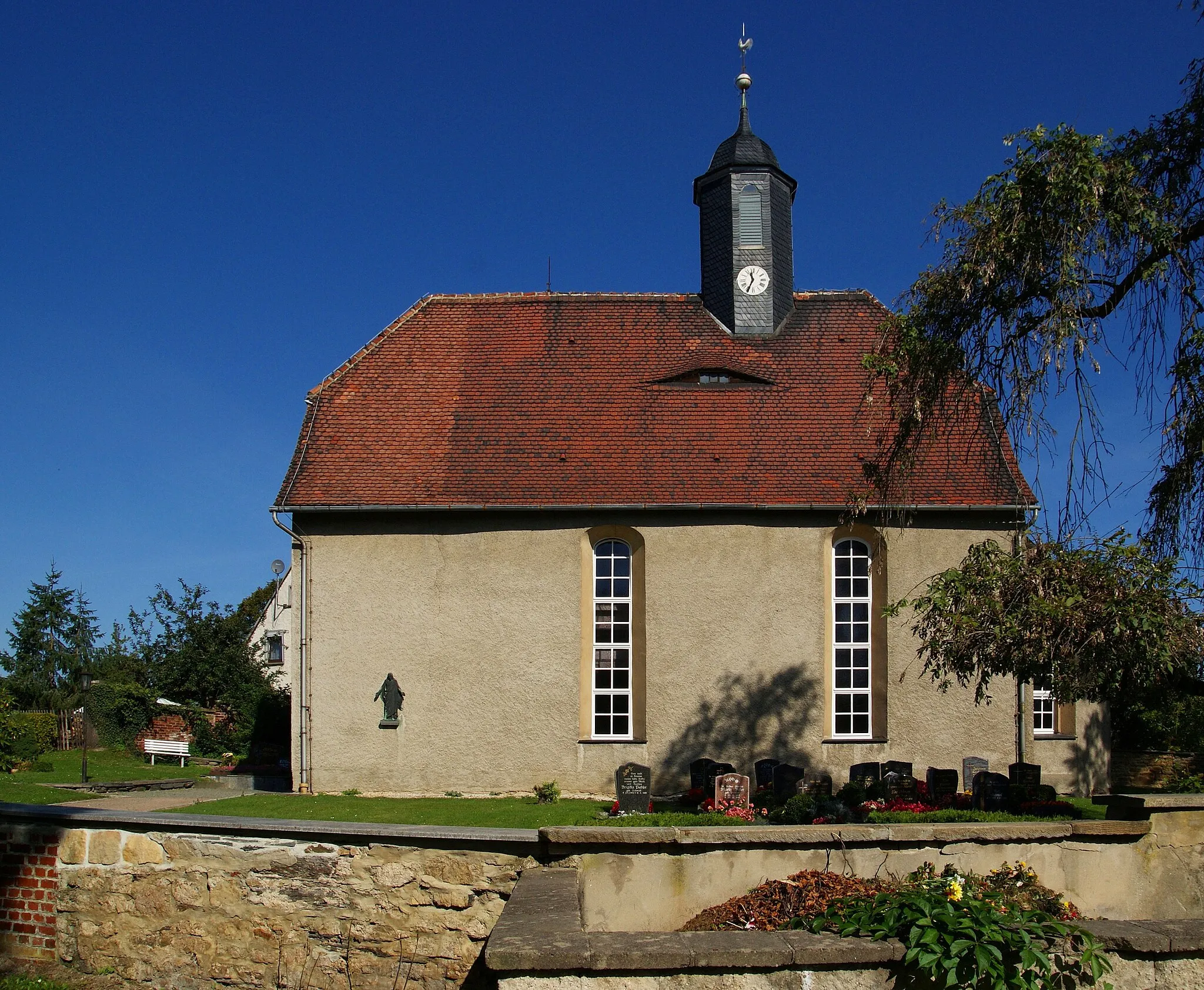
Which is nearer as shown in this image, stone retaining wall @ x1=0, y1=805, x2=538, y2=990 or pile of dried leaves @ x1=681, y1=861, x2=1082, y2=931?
pile of dried leaves @ x1=681, y1=861, x2=1082, y2=931

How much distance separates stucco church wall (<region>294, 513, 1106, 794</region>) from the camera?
1778cm

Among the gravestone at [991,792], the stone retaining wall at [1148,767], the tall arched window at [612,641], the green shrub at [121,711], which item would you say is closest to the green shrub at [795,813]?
the gravestone at [991,792]

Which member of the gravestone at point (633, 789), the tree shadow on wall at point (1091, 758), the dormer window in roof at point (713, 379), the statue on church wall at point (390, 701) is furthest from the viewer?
the dormer window in roof at point (713, 379)

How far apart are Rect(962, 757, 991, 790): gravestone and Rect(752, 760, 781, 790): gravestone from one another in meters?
2.90

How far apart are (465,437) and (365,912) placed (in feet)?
39.0

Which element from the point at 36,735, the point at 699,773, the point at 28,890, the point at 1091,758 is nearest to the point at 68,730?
the point at 36,735

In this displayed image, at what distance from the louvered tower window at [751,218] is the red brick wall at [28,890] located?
55.4ft

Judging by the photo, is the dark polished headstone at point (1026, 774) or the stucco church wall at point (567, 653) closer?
the dark polished headstone at point (1026, 774)

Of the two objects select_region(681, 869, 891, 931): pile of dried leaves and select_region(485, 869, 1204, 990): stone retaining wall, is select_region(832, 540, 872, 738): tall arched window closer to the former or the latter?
select_region(681, 869, 891, 931): pile of dried leaves

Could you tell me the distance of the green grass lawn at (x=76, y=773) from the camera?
1673 centimetres

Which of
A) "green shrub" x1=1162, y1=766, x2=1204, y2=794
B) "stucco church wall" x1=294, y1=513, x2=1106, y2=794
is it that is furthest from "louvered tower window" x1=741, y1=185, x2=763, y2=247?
"green shrub" x1=1162, y1=766, x2=1204, y2=794

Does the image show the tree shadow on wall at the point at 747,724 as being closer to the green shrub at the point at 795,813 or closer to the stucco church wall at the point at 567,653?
the stucco church wall at the point at 567,653

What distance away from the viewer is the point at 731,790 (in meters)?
14.4

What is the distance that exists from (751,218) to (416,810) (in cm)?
1335
